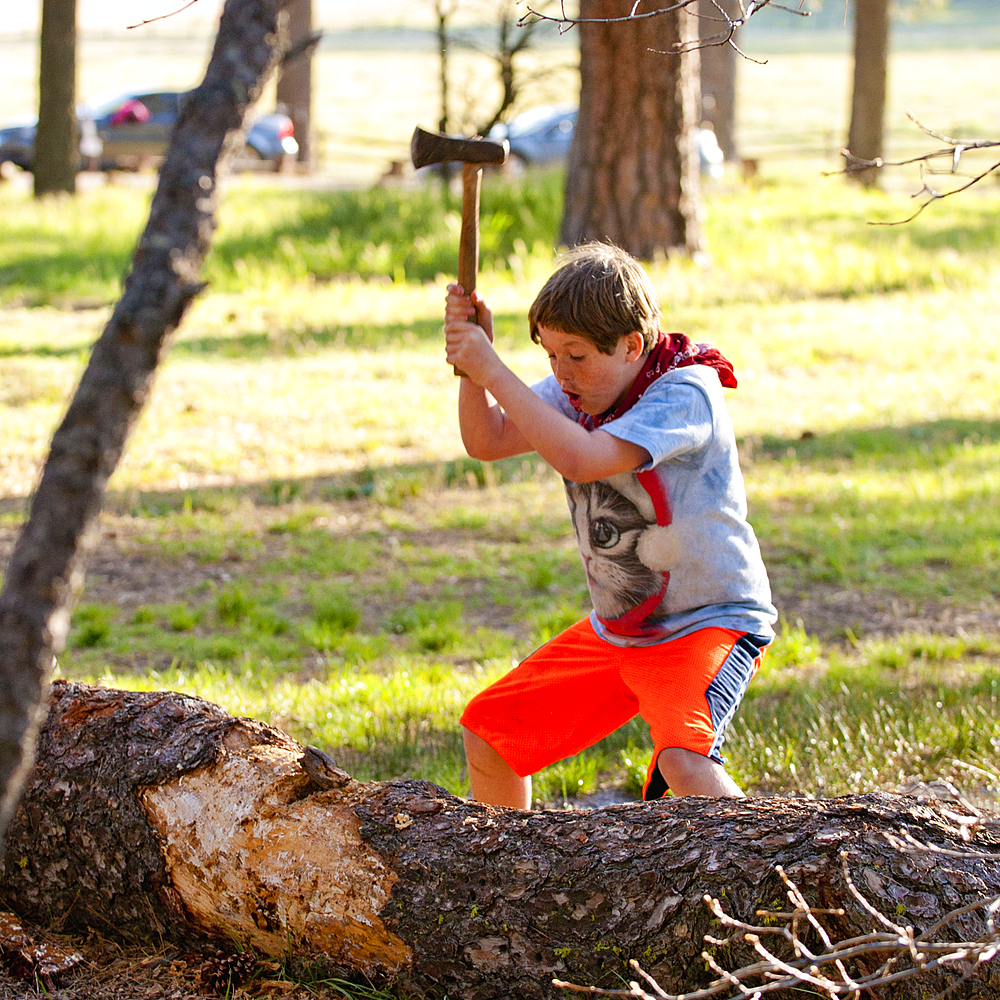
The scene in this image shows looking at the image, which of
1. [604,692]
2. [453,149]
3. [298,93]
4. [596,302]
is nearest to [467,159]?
[453,149]

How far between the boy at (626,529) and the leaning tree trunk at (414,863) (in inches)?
16.1

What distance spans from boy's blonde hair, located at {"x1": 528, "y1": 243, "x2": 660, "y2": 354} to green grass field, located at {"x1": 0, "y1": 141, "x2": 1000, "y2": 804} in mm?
1231

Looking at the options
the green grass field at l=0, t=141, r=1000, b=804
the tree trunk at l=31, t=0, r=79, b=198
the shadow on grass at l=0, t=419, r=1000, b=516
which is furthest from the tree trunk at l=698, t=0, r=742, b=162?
the shadow on grass at l=0, t=419, r=1000, b=516

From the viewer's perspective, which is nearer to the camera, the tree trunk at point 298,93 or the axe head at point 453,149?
the axe head at point 453,149

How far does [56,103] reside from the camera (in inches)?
599

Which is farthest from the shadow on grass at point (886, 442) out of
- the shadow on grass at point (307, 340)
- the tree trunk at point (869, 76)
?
the tree trunk at point (869, 76)

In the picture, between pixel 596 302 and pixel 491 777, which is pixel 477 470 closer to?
pixel 491 777

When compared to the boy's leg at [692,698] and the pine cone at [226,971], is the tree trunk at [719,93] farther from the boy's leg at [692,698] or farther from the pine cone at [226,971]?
the pine cone at [226,971]

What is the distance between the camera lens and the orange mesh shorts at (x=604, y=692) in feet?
8.75

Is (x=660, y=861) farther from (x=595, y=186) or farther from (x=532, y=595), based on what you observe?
(x=595, y=186)

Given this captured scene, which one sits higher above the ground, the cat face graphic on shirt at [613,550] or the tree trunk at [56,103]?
the tree trunk at [56,103]

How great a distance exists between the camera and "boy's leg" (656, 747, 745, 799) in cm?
256

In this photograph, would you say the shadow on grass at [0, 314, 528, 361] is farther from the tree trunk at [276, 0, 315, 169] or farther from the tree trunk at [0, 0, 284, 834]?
the tree trunk at [276, 0, 315, 169]

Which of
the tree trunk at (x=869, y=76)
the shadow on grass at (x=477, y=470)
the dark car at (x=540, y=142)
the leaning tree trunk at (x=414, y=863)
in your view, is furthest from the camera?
the dark car at (x=540, y=142)
